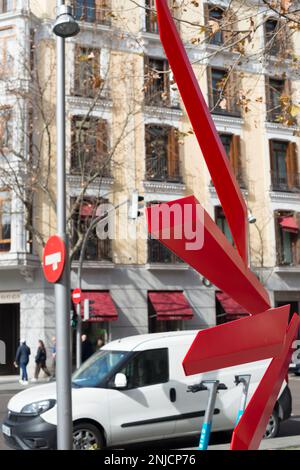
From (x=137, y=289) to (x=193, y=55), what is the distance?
10.3m

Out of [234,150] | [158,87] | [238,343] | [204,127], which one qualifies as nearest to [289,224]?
[234,150]

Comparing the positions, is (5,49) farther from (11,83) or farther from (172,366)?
(172,366)

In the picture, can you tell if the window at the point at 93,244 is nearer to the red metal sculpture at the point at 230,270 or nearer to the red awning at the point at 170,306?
the red awning at the point at 170,306

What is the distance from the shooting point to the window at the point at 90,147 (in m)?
22.3

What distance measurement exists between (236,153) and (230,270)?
79.2 feet

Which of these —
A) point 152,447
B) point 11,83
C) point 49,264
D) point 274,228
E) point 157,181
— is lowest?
point 152,447

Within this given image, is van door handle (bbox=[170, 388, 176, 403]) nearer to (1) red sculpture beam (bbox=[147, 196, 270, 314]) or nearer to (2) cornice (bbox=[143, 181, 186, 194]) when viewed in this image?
(1) red sculpture beam (bbox=[147, 196, 270, 314])

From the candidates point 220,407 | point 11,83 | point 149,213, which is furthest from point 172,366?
point 11,83

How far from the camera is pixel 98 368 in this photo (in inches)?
368

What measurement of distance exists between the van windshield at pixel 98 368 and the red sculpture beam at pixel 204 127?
14.6ft

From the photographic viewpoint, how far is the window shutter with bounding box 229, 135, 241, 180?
28.4m

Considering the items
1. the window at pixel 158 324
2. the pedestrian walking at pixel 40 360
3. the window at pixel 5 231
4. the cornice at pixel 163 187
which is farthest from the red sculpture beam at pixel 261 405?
the cornice at pixel 163 187

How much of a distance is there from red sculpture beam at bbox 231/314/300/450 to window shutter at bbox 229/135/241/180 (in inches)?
934

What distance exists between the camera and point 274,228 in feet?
93.6
